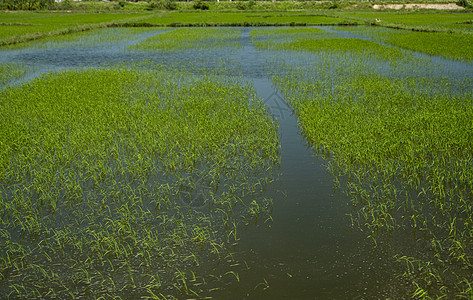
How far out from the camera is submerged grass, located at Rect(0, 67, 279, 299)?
3488 mm

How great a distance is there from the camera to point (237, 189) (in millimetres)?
5027

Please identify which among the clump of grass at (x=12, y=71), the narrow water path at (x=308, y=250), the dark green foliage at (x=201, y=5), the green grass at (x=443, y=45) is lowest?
the narrow water path at (x=308, y=250)

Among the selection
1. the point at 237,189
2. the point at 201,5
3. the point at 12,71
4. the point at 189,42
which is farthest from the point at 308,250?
the point at 201,5

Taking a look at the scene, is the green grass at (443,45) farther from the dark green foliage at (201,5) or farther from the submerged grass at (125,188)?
the dark green foliage at (201,5)

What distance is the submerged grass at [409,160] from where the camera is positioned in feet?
11.8

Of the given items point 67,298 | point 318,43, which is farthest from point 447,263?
point 318,43

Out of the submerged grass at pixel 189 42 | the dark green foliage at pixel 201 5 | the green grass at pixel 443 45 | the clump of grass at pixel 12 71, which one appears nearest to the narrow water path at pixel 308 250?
the clump of grass at pixel 12 71

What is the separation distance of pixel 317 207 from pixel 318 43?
15.6 m

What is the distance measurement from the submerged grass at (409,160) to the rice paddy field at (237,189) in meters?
0.03

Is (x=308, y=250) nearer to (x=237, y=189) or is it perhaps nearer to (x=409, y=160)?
(x=237, y=189)

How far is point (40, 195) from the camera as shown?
4844mm

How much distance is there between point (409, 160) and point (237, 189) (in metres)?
2.56

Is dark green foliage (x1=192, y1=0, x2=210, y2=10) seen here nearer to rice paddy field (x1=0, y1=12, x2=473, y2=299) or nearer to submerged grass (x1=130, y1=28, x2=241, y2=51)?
submerged grass (x1=130, y1=28, x2=241, y2=51)

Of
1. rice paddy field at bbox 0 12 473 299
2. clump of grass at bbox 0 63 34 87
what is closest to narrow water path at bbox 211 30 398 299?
rice paddy field at bbox 0 12 473 299
